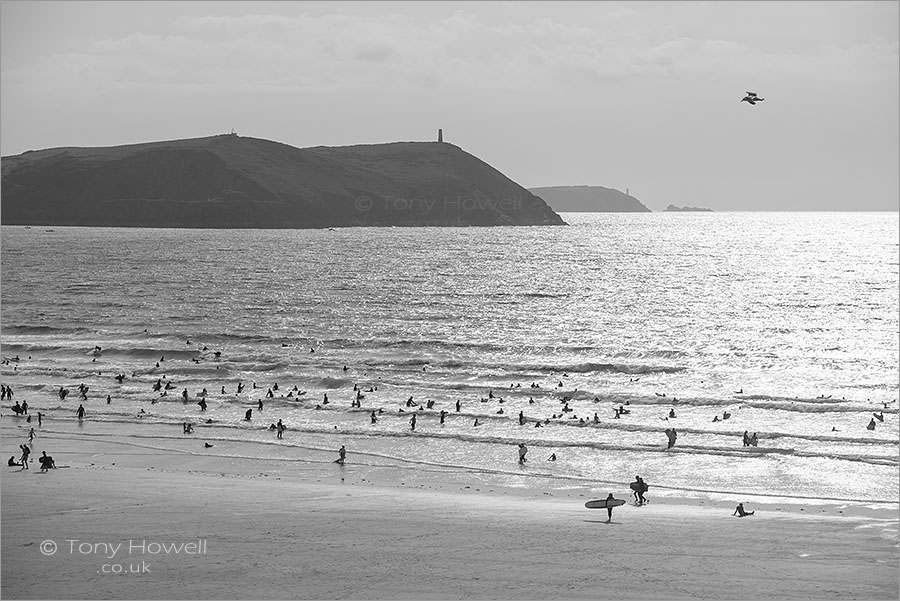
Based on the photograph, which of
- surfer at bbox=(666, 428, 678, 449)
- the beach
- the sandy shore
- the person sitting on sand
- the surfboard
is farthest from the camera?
surfer at bbox=(666, 428, 678, 449)

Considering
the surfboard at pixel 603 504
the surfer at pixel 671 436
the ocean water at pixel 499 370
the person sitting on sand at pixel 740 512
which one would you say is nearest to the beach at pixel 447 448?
the ocean water at pixel 499 370

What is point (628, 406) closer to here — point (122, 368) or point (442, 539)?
point (442, 539)

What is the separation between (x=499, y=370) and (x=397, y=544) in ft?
126

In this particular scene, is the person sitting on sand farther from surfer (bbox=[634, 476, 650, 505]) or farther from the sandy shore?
surfer (bbox=[634, 476, 650, 505])

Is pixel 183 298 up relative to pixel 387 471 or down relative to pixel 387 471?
up

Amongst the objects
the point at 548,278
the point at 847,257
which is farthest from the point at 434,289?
the point at 847,257

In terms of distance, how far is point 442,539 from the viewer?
26.6 m

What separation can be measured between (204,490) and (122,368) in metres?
34.1

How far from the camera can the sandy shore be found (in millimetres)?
21750

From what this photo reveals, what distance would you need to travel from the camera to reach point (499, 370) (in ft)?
209

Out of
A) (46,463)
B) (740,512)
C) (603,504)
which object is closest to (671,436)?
(740,512)

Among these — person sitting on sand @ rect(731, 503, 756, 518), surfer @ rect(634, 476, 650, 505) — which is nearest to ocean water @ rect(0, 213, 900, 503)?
surfer @ rect(634, 476, 650, 505)

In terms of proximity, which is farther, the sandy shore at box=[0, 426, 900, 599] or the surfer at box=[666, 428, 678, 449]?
the surfer at box=[666, 428, 678, 449]

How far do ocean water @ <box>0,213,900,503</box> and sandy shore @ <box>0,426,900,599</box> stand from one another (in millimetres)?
5719
